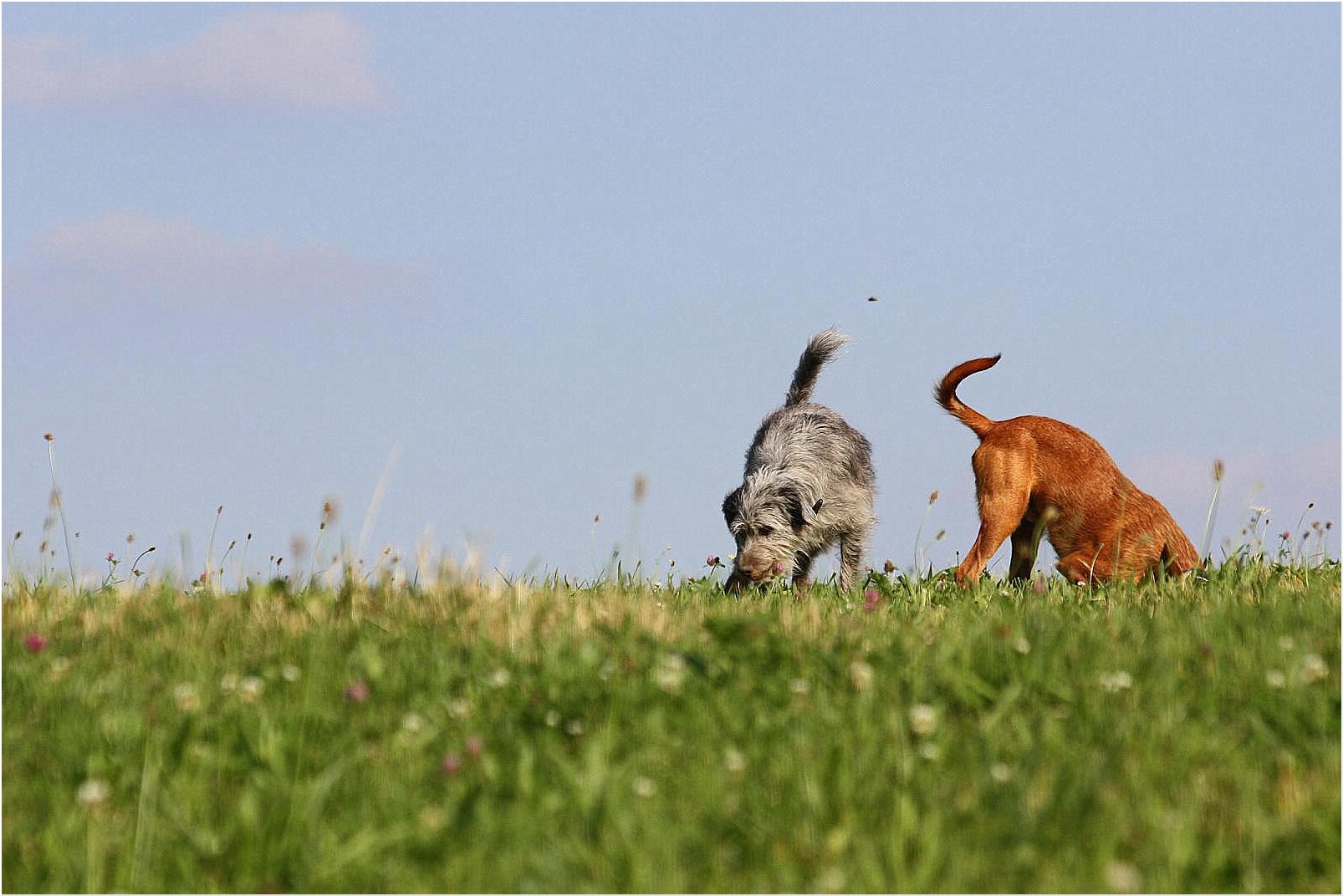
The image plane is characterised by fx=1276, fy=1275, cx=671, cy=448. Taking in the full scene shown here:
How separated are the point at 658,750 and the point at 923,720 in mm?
983

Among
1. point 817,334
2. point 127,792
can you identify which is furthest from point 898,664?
point 817,334

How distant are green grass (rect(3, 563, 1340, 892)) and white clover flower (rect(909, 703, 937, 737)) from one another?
0.7 inches

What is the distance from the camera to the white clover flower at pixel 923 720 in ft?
15.4

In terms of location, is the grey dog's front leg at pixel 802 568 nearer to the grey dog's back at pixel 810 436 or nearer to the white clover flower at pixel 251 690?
the grey dog's back at pixel 810 436

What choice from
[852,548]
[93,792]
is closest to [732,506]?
[852,548]

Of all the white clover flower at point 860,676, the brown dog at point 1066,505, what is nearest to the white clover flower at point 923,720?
the white clover flower at point 860,676

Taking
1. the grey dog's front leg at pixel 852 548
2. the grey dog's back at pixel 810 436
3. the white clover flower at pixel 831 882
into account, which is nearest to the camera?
the white clover flower at pixel 831 882

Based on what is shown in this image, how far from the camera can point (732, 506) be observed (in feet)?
39.4

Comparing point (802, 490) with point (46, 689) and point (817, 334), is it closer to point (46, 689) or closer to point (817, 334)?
point (817, 334)

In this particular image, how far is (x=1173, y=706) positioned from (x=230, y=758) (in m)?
3.73

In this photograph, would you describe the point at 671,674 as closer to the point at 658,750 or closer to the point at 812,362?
the point at 658,750

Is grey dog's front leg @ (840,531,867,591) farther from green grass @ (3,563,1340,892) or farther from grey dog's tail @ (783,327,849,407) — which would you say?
green grass @ (3,563,1340,892)

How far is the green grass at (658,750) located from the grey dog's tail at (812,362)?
590 centimetres

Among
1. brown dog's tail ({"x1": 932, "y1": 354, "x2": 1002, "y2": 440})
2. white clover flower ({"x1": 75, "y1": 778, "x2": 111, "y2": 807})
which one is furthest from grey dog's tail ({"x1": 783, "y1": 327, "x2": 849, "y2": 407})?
white clover flower ({"x1": 75, "y1": 778, "x2": 111, "y2": 807})
